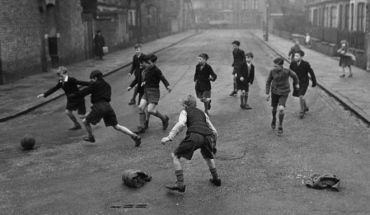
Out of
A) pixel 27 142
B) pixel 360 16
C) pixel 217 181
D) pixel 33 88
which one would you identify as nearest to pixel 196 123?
pixel 217 181

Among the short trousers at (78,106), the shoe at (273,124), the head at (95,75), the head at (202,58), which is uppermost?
the head at (202,58)

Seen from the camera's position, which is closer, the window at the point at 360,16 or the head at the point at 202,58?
the head at the point at 202,58

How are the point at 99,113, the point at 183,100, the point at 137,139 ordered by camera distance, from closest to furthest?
1. the point at 183,100
2. the point at 99,113
3. the point at 137,139

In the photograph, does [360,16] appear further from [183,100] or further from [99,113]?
[183,100]

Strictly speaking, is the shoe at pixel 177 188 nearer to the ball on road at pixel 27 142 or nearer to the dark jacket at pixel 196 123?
the dark jacket at pixel 196 123

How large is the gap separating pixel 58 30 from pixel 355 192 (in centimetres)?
2055

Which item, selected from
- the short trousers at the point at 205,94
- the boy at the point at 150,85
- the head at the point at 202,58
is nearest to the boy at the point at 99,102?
the boy at the point at 150,85

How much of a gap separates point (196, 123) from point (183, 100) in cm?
42

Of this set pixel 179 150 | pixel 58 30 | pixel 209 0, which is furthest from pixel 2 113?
pixel 209 0

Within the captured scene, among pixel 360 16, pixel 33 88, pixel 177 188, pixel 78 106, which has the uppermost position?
pixel 360 16

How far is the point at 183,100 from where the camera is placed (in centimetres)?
710

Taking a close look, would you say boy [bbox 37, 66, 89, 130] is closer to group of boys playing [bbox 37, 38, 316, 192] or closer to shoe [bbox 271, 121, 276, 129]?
group of boys playing [bbox 37, 38, 316, 192]

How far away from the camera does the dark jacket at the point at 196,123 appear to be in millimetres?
6941

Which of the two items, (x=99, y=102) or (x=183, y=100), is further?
(x=99, y=102)
